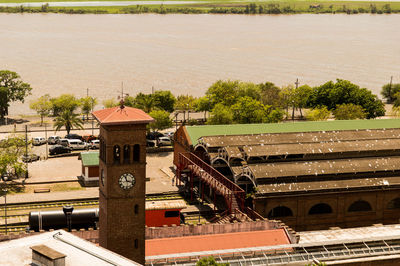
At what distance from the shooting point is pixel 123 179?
53.6 m

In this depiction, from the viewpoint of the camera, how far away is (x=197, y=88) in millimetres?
177750

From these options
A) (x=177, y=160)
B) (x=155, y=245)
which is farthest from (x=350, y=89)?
(x=155, y=245)

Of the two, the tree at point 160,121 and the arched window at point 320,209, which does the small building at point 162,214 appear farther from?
the tree at point 160,121

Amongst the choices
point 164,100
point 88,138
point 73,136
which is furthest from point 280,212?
point 164,100

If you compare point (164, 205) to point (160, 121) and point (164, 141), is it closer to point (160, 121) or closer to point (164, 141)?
point (164, 141)

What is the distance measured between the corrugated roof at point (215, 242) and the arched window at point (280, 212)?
10774 mm

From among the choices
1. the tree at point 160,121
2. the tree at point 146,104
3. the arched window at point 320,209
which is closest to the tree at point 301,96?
the tree at point 146,104

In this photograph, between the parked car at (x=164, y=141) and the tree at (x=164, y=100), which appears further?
the tree at (x=164, y=100)

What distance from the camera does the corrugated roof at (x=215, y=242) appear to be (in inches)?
2384

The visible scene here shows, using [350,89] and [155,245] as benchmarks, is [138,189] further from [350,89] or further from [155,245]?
[350,89]

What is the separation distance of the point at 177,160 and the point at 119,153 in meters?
42.5

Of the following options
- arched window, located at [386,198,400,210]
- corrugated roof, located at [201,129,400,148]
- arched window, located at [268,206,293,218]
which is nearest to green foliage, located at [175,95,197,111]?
corrugated roof, located at [201,129,400,148]

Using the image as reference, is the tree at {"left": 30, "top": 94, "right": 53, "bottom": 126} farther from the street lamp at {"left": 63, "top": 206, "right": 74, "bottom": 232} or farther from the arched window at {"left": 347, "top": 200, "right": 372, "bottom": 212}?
the arched window at {"left": 347, "top": 200, "right": 372, "bottom": 212}

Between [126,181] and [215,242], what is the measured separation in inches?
472
